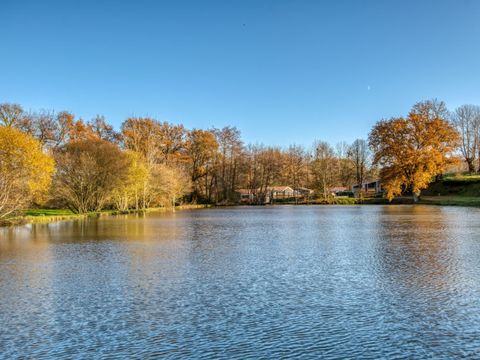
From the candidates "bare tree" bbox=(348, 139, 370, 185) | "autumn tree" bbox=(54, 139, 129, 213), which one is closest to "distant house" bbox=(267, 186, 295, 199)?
"bare tree" bbox=(348, 139, 370, 185)

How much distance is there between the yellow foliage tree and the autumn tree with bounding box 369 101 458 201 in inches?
1787

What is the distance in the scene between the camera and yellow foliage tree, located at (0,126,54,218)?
31078mm

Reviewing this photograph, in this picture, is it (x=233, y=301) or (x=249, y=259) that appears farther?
(x=249, y=259)

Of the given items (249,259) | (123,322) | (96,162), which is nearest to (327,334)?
(123,322)

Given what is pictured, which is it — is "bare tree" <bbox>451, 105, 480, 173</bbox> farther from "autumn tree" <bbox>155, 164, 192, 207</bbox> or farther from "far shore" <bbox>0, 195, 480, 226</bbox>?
"autumn tree" <bbox>155, 164, 192, 207</bbox>

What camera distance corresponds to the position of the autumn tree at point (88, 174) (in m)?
44.2

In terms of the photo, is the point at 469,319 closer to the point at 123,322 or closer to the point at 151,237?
the point at 123,322

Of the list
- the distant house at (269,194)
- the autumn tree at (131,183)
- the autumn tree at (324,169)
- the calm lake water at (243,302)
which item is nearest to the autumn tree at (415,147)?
the autumn tree at (324,169)

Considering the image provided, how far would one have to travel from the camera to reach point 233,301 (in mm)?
9828

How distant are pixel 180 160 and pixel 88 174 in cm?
3446

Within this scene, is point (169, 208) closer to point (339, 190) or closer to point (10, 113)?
point (10, 113)

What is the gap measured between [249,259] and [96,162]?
3471 centimetres

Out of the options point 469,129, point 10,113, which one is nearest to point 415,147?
point 469,129

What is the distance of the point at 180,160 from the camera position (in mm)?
78750
